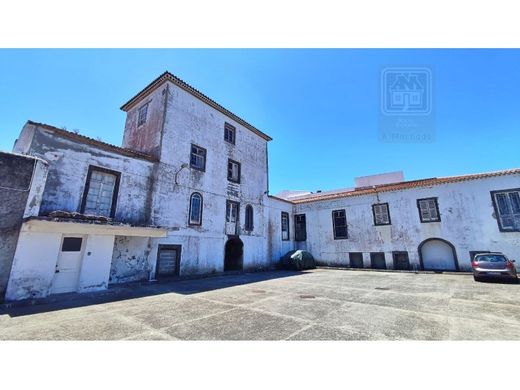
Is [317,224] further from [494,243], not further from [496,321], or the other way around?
[496,321]

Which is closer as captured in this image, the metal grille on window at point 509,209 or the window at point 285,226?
the metal grille on window at point 509,209

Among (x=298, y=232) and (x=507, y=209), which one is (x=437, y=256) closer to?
(x=507, y=209)

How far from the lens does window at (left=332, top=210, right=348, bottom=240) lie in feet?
67.3

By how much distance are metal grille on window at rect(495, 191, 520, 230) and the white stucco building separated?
0.04 m

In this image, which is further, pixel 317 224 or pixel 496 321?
pixel 317 224

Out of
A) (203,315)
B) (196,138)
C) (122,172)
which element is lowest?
(203,315)

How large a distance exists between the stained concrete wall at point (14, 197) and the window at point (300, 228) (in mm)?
Result: 19110

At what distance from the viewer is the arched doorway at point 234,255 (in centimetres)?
1714

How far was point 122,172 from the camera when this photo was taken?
11523 mm

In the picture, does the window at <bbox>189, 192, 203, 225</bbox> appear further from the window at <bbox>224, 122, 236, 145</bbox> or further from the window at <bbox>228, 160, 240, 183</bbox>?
the window at <bbox>224, 122, 236, 145</bbox>

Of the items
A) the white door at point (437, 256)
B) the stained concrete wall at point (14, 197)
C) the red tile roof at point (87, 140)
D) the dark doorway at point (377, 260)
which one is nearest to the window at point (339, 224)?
the dark doorway at point (377, 260)

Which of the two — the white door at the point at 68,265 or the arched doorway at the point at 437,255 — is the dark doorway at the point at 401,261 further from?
the white door at the point at 68,265
